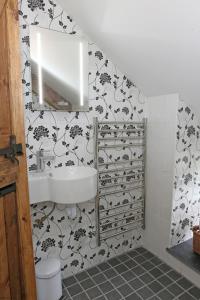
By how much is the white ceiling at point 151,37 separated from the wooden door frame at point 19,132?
0.79 m

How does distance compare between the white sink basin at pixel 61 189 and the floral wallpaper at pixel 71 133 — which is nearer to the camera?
the white sink basin at pixel 61 189

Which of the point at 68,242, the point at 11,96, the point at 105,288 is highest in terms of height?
the point at 11,96

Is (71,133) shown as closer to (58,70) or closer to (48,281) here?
(58,70)

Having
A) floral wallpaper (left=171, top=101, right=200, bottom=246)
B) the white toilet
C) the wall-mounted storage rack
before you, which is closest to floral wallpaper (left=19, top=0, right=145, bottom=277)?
the wall-mounted storage rack

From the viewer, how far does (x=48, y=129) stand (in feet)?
5.56

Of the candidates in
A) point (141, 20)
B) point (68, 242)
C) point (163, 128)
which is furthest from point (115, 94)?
point (68, 242)

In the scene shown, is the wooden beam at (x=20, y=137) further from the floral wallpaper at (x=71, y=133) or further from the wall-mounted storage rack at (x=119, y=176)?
the wall-mounted storage rack at (x=119, y=176)

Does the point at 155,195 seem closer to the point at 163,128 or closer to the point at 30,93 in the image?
the point at 163,128

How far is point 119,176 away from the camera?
6.85ft

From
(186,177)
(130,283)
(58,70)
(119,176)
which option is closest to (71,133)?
(58,70)

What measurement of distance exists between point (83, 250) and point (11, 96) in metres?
1.61

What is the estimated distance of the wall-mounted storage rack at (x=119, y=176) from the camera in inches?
77.7

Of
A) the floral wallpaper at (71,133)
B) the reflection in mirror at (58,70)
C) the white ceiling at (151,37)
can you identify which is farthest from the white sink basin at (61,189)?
the white ceiling at (151,37)

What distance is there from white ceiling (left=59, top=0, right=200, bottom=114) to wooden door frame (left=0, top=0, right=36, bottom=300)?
2.59 ft
